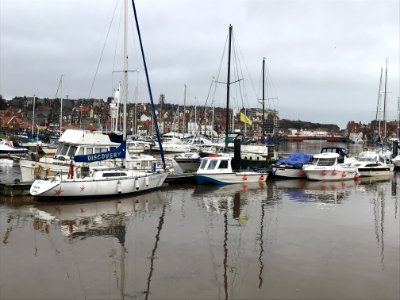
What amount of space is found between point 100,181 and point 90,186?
57 centimetres

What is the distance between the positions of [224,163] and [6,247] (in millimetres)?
17375

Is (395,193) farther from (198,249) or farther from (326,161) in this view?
(198,249)

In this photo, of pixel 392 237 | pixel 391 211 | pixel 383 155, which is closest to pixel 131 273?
pixel 392 237

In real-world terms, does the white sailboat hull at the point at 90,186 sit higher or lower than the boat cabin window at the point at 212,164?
lower

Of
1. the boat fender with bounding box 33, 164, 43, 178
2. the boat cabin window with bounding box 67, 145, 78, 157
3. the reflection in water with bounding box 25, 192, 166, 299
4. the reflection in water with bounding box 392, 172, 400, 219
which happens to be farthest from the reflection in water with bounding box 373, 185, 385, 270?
the boat cabin window with bounding box 67, 145, 78, 157

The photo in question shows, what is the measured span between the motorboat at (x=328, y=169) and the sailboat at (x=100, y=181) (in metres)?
12.7

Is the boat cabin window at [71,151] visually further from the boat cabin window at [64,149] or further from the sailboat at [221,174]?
the sailboat at [221,174]

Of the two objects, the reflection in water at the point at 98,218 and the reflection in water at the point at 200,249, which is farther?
the reflection in water at the point at 98,218

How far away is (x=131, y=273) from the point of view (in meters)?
10.5

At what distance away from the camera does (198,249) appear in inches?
496

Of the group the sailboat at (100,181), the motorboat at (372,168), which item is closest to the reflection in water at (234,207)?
the sailboat at (100,181)

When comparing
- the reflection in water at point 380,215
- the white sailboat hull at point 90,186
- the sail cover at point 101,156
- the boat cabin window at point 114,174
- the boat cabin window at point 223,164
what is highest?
the sail cover at point 101,156

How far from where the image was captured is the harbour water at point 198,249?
9531 millimetres

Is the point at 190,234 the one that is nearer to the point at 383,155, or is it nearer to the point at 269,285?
the point at 269,285
